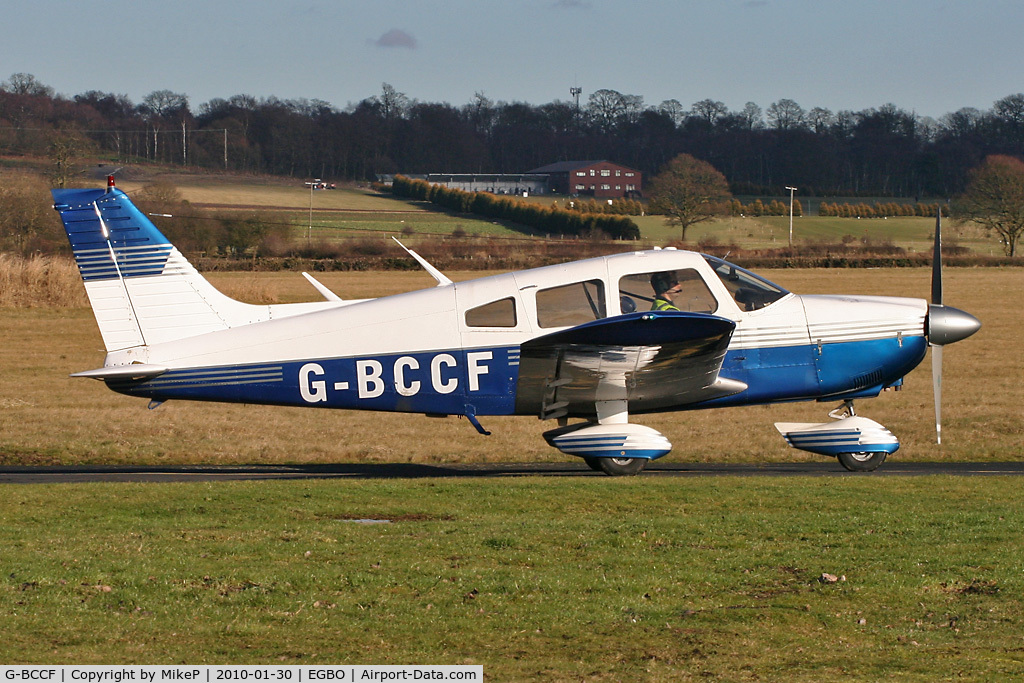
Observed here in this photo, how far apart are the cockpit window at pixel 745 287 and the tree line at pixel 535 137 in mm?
68667

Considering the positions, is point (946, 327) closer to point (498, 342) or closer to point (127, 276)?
point (498, 342)

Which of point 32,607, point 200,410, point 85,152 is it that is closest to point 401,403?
point 32,607

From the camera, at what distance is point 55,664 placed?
561cm

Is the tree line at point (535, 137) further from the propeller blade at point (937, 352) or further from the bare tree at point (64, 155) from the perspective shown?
the propeller blade at point (937, 352)

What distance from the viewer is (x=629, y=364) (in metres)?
12.1

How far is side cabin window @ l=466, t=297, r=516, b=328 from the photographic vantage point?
12.2m

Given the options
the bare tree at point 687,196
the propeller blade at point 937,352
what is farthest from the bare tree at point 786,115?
the propeller blade at point 937,352

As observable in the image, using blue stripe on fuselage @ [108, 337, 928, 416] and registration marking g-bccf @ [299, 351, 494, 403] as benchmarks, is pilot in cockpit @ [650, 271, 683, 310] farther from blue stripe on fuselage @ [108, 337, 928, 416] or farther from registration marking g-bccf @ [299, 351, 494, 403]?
registration marking g-bccf @ [299, 351, 494, 403]

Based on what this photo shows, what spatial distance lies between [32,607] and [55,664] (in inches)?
45.5

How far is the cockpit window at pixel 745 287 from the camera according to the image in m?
12.4

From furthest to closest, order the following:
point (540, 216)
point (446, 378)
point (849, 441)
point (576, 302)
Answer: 1. point (540, 216)
2. point (849, 441)
3. point (446, 378)
4. point (576, 302)

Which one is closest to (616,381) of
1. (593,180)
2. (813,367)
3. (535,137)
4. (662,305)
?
(662,305)

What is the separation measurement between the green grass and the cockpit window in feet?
8.86

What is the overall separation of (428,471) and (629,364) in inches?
145
